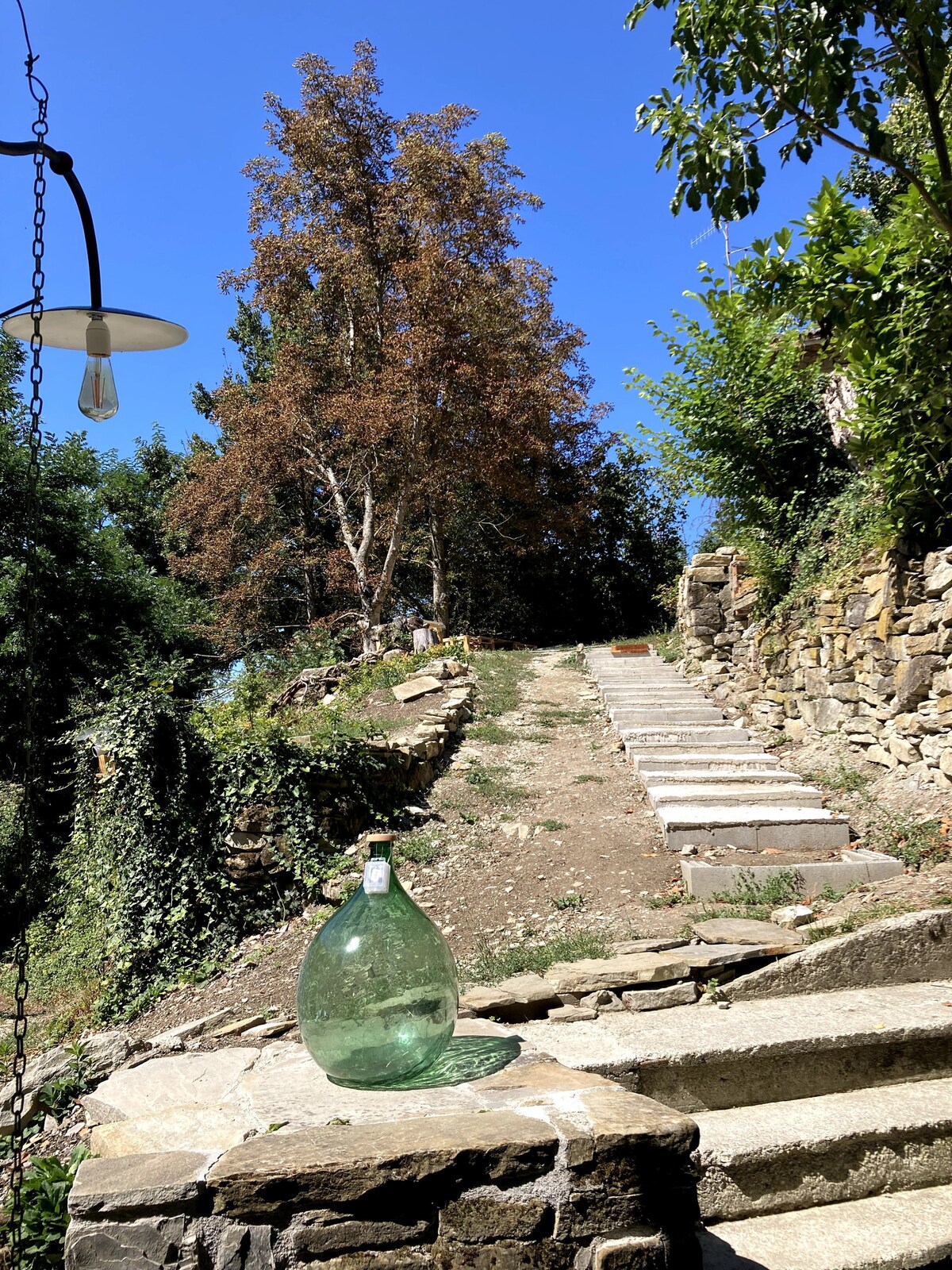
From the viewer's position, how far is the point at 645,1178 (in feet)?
5.80

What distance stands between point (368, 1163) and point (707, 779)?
522 cm

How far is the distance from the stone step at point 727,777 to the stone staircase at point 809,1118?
3.34m

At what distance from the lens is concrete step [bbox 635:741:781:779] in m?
6.83

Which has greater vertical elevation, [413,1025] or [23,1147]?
[413,1025]

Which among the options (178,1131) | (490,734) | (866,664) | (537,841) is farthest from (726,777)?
(178,1131)

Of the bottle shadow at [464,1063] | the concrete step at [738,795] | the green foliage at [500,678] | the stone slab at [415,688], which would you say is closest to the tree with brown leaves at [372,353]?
the green foliage at [500,678]

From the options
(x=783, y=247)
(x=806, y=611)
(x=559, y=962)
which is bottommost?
(x=559, y=962)

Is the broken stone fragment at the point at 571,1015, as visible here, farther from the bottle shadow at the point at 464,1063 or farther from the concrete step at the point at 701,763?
the concrete step at the point at 701,763

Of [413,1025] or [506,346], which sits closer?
[413,1025]

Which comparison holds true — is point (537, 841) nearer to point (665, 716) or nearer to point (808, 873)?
point (808, 873)

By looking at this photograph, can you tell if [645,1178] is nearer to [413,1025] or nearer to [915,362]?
[413,1025]

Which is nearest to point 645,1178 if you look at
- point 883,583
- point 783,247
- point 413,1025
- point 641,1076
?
point 413,1025

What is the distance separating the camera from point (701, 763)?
6988 millimetres

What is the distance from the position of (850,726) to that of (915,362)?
8.67ft
